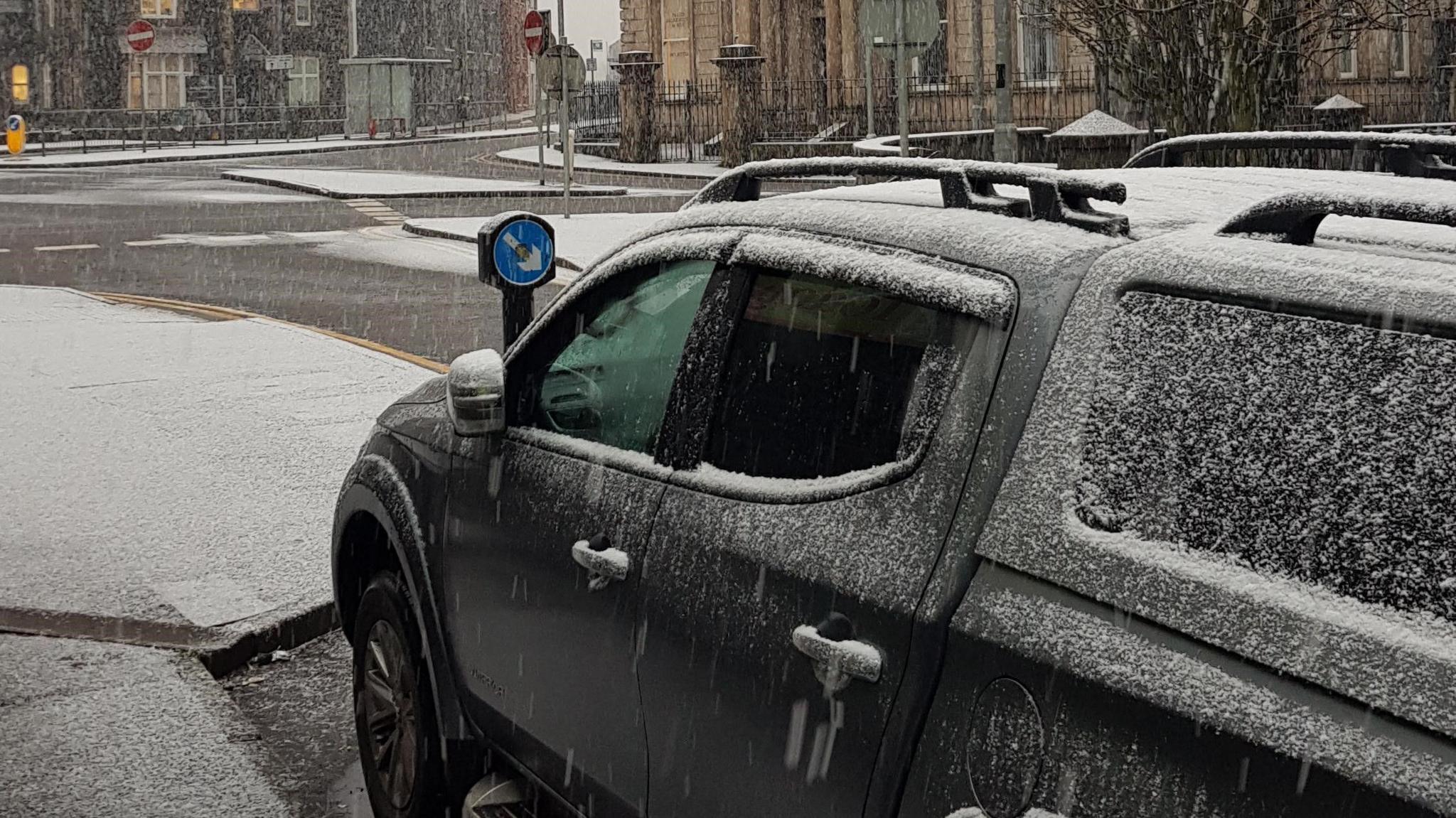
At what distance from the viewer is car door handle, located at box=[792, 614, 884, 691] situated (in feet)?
8.07

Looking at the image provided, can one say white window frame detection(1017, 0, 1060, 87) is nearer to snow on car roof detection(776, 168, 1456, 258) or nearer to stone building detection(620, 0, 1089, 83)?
stone building detection(620, 0, 1089, 83)

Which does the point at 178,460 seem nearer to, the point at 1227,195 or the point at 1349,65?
the point at 1227,195

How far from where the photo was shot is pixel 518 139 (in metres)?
61.1

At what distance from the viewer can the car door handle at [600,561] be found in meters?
3.21

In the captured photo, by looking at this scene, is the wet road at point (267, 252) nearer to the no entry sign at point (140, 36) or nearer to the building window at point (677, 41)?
the building window at point (677, 41)

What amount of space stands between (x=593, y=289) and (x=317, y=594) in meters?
3.13

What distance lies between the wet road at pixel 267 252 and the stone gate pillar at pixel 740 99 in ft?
11.6

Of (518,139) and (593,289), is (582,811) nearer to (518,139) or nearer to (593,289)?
(593,289)

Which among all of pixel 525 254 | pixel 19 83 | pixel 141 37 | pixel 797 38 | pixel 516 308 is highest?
pixel 141 37

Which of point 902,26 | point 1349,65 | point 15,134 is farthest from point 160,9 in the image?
point 902,26

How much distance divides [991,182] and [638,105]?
40.4 m

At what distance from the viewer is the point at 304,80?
6781 cm

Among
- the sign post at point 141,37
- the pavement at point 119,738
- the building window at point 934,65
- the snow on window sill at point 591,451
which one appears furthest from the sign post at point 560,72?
the sign post at point 141,37

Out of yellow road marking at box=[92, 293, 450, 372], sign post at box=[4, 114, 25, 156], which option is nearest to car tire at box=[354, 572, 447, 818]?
yellow road marking at box=[92, 293, 450, 372]
